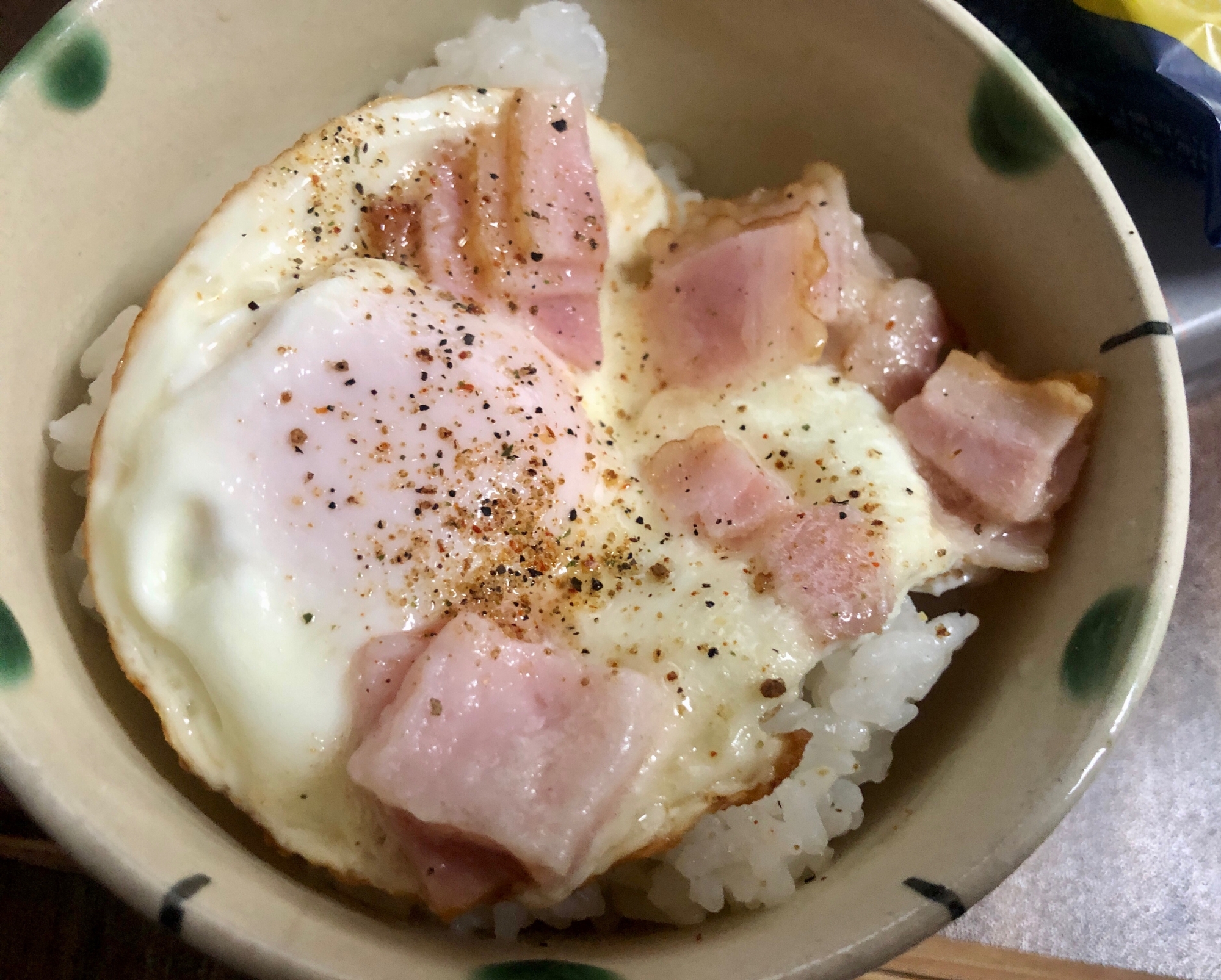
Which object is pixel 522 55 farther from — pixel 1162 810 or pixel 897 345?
pixel 1162 810

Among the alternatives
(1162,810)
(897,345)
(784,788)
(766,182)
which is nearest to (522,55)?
(766,182)

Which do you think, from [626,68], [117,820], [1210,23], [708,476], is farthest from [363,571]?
[1210,23]

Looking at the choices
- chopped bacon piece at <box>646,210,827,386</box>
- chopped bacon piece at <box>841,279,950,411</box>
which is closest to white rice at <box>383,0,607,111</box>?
chopped bacon piece at <box>646,210,827,386</box>

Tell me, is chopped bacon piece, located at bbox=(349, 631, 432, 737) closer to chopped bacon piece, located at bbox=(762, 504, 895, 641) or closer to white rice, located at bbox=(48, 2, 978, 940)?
white rice, located at bbox=(48, 2, 978, 940)

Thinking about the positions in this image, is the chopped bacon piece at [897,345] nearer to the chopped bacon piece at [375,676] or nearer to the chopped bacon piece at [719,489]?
the chopped bacon piece at [719,489]

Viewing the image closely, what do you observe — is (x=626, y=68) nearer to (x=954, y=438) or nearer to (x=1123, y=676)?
(x=954, y=438)

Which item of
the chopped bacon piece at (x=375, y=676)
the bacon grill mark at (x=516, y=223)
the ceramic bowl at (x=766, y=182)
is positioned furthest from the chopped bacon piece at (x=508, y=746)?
the bacon grill mark at (x=516, y=223)
